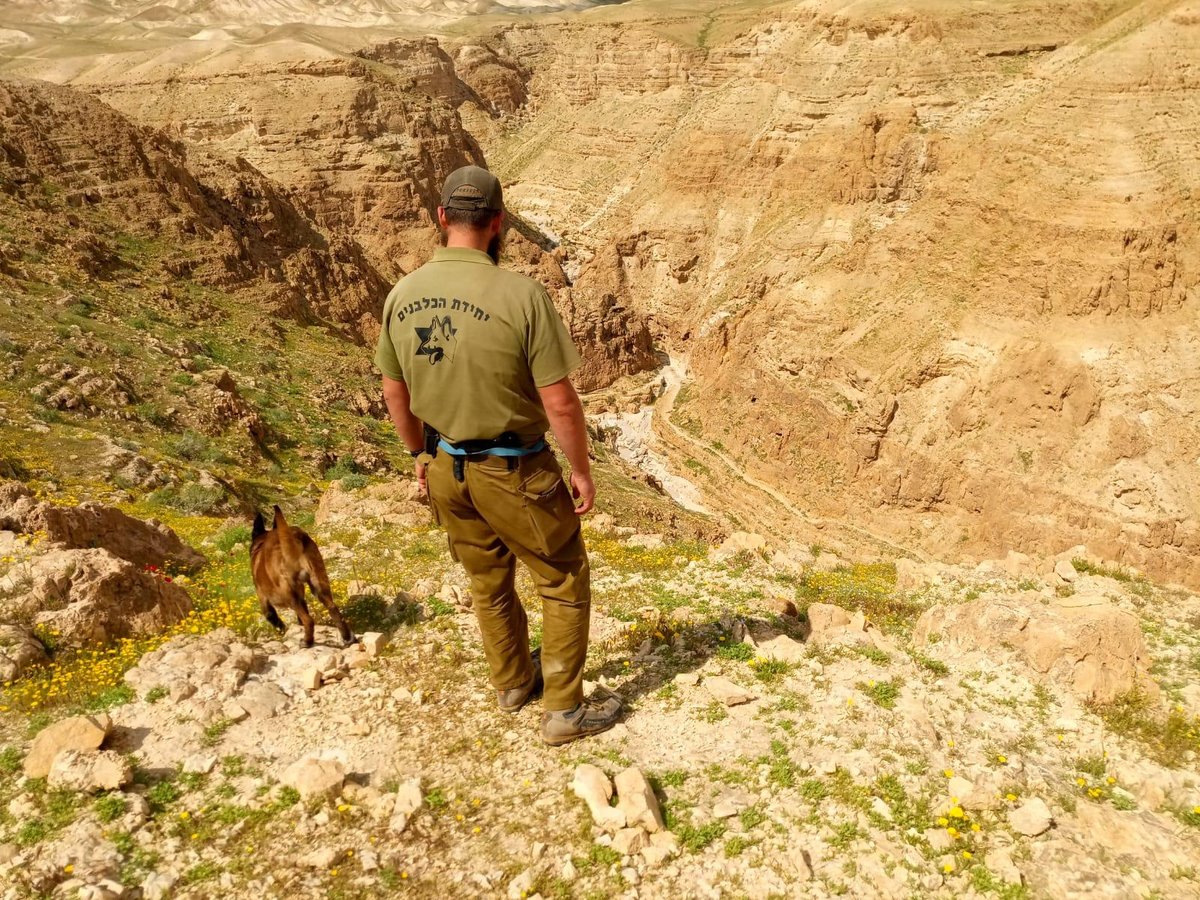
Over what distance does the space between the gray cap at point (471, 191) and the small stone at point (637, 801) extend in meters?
3.12

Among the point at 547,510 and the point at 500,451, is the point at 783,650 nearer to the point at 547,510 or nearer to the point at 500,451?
the point at 547,510

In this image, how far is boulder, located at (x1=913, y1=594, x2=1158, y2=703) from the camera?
5230 mm

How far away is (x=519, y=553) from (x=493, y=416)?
85cm

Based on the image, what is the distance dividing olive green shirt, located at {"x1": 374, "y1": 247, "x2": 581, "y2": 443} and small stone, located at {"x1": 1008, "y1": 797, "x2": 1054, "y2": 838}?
3.30m

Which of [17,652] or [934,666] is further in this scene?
[934,666]

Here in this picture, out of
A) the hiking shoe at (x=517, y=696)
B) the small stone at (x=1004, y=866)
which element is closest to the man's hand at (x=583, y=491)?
the hiking shoe at (x=517, y=696)

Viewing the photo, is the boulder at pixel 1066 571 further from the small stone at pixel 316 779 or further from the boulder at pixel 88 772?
the boulder at pixel 88 772

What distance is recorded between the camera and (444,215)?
3.80m

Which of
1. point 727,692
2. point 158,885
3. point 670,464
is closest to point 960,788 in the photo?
point 727,692

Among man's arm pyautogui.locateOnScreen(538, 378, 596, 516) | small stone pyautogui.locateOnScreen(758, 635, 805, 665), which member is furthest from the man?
small stone pyautogui.locateOnScreen(758, 635, 805, 665)

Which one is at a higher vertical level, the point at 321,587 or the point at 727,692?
the point at 321,587

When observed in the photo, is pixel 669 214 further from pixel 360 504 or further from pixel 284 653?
pixel 284 653

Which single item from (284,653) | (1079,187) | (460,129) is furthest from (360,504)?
(460,129)

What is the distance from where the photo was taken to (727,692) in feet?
16.4
